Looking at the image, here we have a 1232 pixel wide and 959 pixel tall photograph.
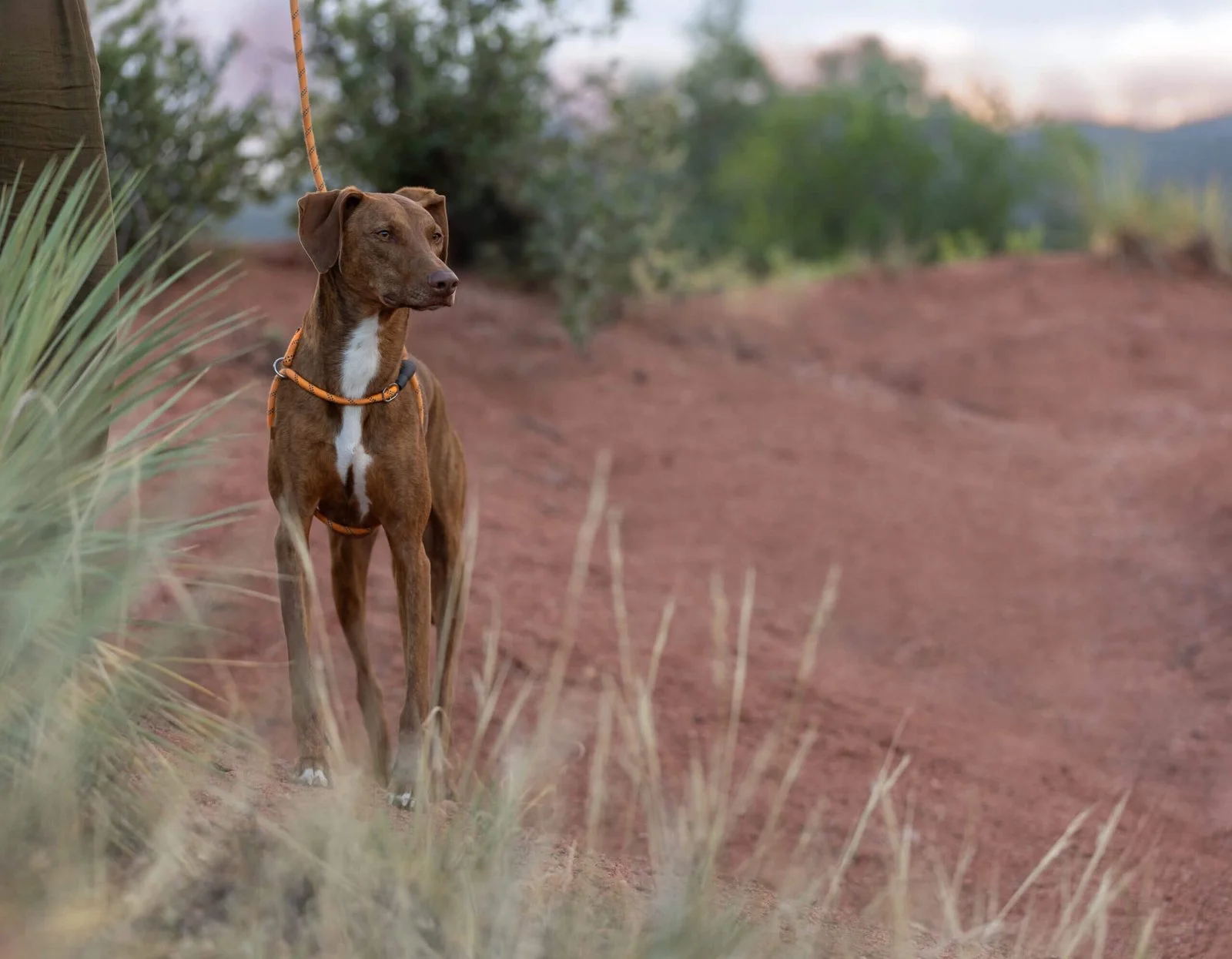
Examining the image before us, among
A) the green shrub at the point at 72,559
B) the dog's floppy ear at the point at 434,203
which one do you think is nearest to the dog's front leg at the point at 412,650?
the green shrub at the point at 72,559

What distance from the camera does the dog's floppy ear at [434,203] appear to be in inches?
155

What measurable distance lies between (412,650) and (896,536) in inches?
250

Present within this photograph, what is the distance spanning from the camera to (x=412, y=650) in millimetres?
3990

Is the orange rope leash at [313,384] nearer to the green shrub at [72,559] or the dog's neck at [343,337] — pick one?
the dog's neck at [343,337]

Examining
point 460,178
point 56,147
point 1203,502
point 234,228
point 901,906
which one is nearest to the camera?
point 901,906

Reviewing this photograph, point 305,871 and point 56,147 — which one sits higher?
point 56,147

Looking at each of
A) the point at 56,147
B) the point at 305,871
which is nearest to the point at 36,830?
the point at 305,871

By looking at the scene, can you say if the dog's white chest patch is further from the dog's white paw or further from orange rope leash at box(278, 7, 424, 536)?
the dog's white paw

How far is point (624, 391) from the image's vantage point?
11.7 m

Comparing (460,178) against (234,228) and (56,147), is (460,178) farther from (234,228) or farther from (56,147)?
(56,147)

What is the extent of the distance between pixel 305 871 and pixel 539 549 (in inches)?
207

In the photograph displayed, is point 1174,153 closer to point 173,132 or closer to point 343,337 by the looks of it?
point 173,132

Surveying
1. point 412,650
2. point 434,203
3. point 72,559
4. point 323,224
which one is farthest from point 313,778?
point 434,203

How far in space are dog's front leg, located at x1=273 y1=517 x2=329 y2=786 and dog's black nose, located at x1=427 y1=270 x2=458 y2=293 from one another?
29.3 inches
